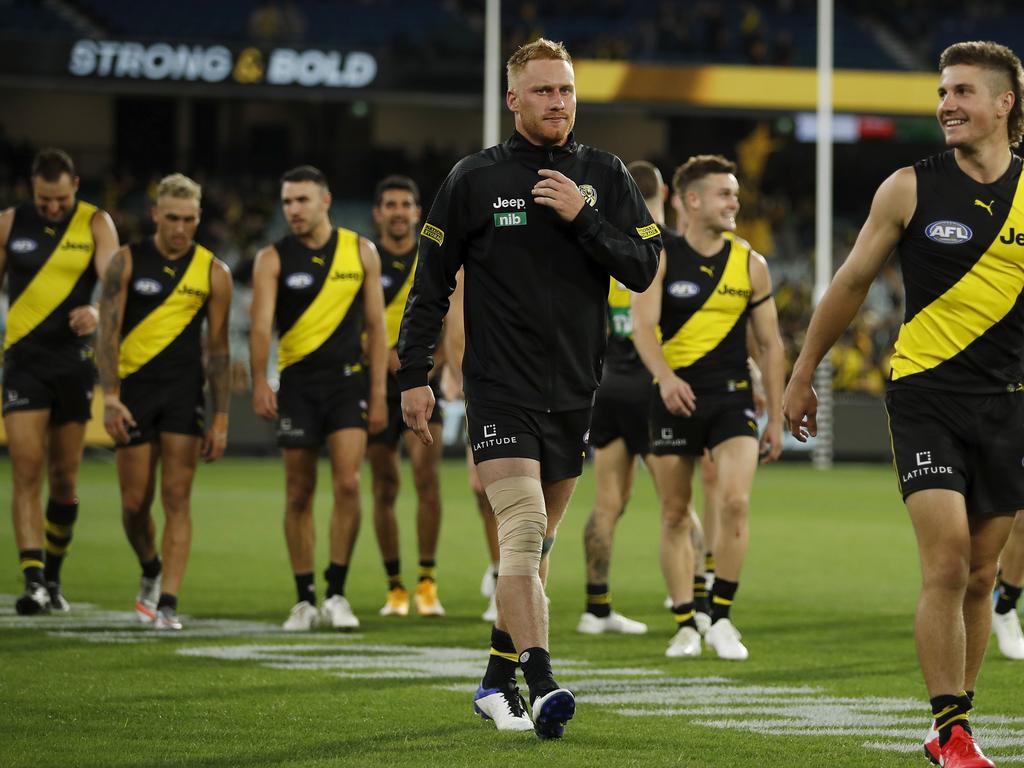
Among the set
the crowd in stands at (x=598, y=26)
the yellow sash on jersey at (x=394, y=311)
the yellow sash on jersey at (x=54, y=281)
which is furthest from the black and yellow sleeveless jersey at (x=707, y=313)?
the crowd in stands at (x=598, y=26)

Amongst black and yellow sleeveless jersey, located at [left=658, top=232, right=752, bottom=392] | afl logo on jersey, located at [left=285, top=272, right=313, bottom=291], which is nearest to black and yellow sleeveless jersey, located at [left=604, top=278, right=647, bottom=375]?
black and yellow sleeveless jersey, located at [left=658, top=232, right=752, bottom=392]

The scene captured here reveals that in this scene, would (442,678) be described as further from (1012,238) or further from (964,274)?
(1012,238)

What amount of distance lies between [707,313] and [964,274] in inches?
148

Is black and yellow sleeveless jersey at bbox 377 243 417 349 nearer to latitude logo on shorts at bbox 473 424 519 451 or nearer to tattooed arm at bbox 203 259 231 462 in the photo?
tattooed arm at bbox 203 259 231 462

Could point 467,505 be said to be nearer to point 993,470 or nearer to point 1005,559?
point 1005,559

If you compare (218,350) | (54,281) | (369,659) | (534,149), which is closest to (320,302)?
(218,350)

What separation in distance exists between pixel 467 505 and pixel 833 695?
1262 centimetres

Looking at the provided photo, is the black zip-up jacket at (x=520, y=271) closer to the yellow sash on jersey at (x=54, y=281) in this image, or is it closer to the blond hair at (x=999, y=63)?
the blond hair at (x=999, y=63)

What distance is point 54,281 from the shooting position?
1030cm

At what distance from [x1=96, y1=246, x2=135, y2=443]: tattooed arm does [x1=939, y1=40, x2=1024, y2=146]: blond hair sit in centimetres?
537

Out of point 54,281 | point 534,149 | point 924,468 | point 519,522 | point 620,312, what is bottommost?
point 519,522

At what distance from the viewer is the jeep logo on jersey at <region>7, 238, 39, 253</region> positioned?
1031cm

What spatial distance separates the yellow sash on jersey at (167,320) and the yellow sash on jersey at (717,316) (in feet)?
8.92

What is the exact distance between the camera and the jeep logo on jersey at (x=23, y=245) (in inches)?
406
